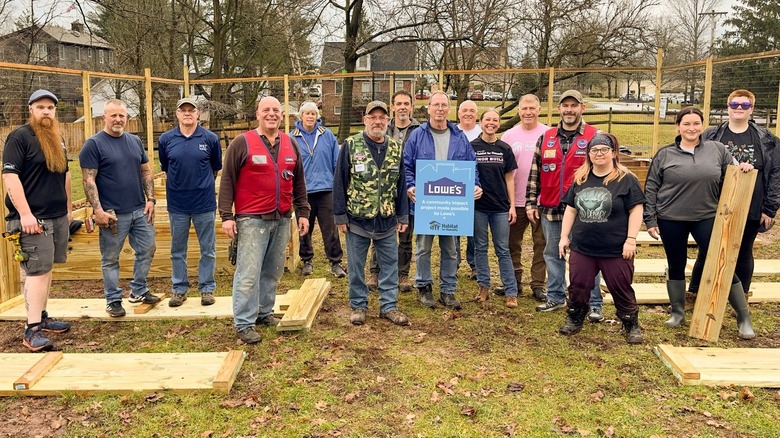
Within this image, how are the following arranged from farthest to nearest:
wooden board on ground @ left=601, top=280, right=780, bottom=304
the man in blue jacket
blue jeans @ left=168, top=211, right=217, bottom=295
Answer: the man in blue jacket < wooden board on ground @ left=601, top=280, right=780, bottom=304 < blue jeans @ left=168, top=211, right=217, bottom=295

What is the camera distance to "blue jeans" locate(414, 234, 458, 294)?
5699mm

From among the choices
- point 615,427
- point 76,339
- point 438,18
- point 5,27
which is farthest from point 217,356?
point 5,27

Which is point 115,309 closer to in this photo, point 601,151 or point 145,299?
point 145,299

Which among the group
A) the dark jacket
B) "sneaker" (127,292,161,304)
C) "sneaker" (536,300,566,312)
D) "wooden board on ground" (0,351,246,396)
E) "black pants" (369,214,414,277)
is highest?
the dark jacket

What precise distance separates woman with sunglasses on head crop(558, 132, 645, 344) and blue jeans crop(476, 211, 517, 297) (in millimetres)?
874

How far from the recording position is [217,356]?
4473 mm

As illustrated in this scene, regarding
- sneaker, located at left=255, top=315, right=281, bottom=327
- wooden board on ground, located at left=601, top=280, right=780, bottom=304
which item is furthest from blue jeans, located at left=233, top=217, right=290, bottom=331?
wooden board on ground, located at left=601, top=280, right=780, bottom=304

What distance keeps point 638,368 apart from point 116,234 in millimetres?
4733

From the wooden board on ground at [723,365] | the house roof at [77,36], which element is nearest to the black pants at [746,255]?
the wooden board on ground at [723,365]

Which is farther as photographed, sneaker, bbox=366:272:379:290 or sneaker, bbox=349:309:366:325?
sneaker, bbox=366:272:379:290

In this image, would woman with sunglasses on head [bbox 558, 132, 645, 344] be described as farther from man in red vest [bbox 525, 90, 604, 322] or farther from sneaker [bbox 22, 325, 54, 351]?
sneaker [bbox 22, 325, 54, 351]

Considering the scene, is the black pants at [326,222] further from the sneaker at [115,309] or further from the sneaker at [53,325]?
the sneaker at [53,325]

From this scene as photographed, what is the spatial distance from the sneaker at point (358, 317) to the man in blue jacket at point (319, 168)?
5.64 feet

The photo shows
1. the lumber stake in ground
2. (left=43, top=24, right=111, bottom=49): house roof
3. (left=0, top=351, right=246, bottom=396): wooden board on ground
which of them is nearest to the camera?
(left=0, top=351, right=246, bottom=396): wooden board on ground
